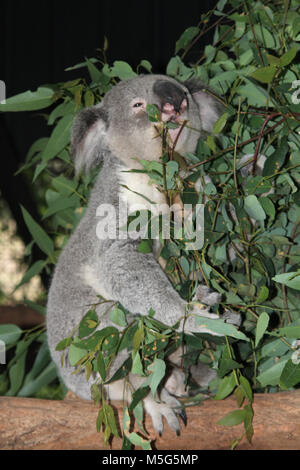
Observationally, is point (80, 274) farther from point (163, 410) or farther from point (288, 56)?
point (288, 56)

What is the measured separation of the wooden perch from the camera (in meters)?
1.37

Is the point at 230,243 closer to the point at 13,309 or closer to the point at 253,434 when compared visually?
the point at 253,434

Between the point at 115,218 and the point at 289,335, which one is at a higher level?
the point at 115,218

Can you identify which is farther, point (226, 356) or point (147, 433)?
point (147, 433)

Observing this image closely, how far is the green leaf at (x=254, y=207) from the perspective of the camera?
125cm

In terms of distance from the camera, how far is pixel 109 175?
73.9 inches

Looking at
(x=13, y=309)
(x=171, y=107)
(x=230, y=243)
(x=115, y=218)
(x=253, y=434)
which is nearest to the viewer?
(x=253, y=434)

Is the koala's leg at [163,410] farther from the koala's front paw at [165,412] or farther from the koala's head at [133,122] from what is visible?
the koala's head at [133,122]

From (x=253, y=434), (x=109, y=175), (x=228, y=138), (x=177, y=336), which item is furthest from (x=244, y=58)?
(x=253, y=434)

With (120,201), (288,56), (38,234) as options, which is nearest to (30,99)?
(120,201)

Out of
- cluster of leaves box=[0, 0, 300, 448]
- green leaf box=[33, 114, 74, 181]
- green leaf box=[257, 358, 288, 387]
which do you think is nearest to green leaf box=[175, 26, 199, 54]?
cluster of leaves box=[0, 0, 300, 448]

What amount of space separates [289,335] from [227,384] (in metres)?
0.20

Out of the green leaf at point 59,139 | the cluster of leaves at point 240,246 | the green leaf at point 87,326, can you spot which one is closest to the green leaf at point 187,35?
the cluster of leaves at point 240,246

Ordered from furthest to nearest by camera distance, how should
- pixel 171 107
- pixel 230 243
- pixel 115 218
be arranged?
pixel 115 218, pixel 171 107, pixel 230 243
